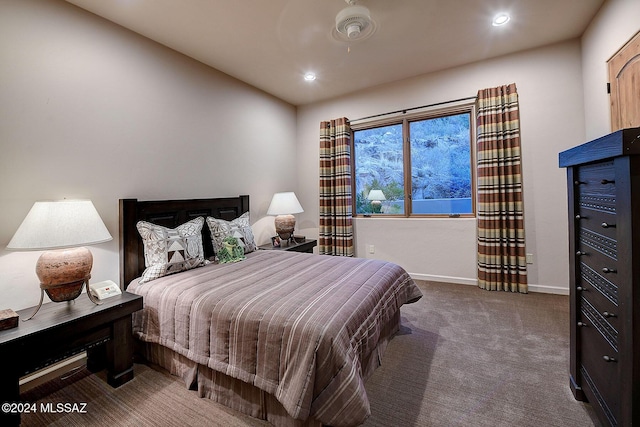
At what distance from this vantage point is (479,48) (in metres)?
2.99

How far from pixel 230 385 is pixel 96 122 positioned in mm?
2248

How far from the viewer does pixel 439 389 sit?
167 cm

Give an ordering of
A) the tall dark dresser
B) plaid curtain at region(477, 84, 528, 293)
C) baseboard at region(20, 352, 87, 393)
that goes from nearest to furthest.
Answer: the tall dark dresser
baseboard at region(20, 352, 87, 393)
plaid curtain at region(477, 84, 528, 293)

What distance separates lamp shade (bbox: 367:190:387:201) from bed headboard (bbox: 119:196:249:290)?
84.6 inches

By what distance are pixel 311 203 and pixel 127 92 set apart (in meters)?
2.87

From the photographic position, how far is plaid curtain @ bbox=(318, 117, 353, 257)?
4156mm

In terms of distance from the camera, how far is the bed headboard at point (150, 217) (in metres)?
2.27

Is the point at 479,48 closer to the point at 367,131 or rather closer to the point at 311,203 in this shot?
the point at 367,131

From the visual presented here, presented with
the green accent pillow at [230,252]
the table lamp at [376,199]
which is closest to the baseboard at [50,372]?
the green accent pillow at [230,252]

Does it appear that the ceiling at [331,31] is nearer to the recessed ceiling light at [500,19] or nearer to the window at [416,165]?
the recessed ceiling light at [500,19]

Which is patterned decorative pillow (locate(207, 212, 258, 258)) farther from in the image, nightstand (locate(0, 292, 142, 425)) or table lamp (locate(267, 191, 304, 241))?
nightstand (locate(0, 292, 142, 425))

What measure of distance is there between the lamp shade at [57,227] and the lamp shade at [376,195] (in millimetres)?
3335

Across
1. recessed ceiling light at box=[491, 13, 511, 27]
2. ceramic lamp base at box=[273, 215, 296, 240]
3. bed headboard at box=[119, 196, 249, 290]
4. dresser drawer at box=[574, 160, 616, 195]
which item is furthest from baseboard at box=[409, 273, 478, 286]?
recessed ceiling light at box=[491, 13, 511, 27]

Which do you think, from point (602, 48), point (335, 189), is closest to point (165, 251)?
point (335, 189)
